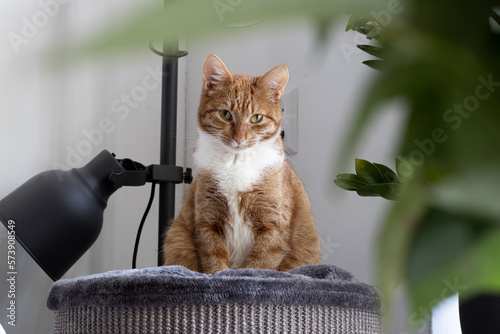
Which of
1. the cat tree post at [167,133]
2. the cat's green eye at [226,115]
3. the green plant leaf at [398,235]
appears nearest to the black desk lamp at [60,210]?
the cat tree post at [167,133]

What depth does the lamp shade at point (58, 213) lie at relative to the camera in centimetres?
120

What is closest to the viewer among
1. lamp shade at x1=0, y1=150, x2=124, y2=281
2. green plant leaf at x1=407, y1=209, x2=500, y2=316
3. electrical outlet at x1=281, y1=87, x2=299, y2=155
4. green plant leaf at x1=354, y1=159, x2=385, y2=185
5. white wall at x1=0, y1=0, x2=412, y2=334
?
green plant leaf at x1=407, y1=209, x2=500, y2=316

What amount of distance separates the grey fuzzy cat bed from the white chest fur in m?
0.29

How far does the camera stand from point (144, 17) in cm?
8

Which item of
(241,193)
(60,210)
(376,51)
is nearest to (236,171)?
(241,193)

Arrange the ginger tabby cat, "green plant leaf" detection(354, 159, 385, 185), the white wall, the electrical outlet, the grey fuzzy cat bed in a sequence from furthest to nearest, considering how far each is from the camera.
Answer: the electrical outlet < the white wall < the ginger tabby cat < "green plant leaf" detection(354, 159, 385, 185) < the grey fuzzy cat bed

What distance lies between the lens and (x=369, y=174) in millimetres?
816

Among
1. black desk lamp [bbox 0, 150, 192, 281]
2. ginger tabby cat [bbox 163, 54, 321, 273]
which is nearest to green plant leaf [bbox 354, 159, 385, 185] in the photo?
ginger tabby cat [bbox 163, 54, 321, 273]

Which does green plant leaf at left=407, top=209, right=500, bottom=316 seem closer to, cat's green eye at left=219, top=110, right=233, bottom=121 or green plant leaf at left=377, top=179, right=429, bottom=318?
green plant leaf at left=377, top=179, right=429, bottom=318

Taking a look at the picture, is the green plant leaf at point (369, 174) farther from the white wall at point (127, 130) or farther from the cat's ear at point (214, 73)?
the cat's ear at point (214, 73)

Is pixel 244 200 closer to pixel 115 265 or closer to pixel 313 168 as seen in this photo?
pixel 313 168

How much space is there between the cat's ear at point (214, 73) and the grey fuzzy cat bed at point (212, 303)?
1.65 feet

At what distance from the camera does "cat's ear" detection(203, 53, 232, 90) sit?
1.11 meters

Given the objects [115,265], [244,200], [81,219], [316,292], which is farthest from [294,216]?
[115,265]
